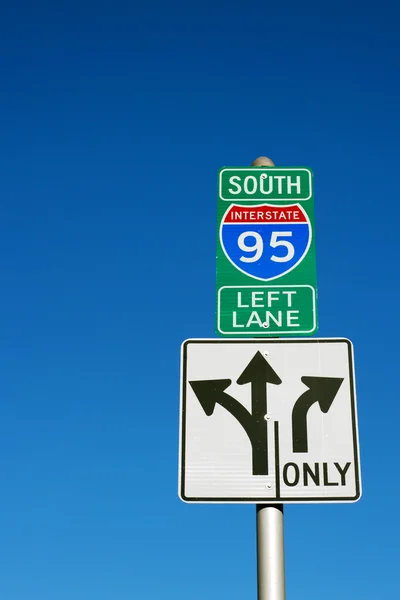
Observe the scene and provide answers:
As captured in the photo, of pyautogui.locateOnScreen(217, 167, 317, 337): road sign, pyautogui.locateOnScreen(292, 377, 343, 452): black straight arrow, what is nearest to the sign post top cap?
pyautogui.locateOnScreen(217, 167, 317, 337): road sign

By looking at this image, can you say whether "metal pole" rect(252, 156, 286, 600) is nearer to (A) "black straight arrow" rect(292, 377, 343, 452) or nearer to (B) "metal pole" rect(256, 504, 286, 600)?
(B) "metal pole" rect(256, 504, 286, 600)

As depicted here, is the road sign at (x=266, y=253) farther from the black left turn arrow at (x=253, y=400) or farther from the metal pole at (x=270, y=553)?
the metal pole at (x=270, y=553)

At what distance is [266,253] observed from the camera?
13.4 feet

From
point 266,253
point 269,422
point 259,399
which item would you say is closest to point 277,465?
point 269,422

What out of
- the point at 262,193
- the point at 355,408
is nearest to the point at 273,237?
the point at 262,193

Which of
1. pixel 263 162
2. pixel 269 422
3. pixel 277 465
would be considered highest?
pixel 263 162

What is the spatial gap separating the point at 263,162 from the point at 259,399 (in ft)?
4.86

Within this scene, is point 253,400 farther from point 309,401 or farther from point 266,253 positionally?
point 266,253

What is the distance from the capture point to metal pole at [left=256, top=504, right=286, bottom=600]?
323 centimetres

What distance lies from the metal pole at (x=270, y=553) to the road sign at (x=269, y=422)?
71 millimetres

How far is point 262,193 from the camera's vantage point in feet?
13.9

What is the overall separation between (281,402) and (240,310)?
58cm

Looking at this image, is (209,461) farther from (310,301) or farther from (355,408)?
(310,301)

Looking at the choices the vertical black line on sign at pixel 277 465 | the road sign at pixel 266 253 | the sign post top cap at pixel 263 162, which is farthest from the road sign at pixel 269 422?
the sign post top cap at pixel 263 162
